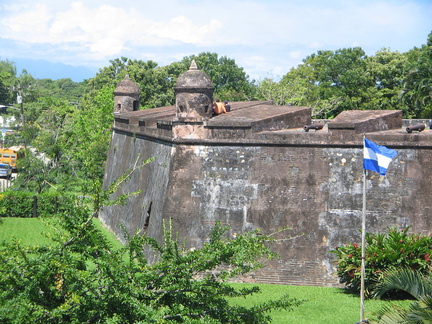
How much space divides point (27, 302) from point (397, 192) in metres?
10.8

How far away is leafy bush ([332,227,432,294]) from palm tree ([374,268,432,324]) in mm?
347

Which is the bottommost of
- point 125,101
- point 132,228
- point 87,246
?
point 132,228

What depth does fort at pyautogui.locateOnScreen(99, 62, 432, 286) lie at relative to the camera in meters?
16.7

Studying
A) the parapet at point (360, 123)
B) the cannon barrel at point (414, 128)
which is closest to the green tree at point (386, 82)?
the parapet at point (360, 123)

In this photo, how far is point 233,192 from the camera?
1752 cm

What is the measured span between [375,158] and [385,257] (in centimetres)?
284

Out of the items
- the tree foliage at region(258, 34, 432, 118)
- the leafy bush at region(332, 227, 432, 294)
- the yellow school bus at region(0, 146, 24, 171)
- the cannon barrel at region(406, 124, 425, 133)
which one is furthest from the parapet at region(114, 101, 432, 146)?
the yellow school bus at region(0, 146, 24, 171)

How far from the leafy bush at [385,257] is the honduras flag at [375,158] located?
8.69ft

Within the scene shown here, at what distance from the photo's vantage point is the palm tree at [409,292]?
9.73m

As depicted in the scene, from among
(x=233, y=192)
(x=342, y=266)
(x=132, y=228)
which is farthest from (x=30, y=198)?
(x=342, y=266)

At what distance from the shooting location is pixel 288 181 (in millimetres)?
17359

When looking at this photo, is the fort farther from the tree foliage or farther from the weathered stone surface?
the tree foliage

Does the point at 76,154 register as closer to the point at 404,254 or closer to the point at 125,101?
the point at 125,101

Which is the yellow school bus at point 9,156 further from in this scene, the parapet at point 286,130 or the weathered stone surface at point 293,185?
the weathered stone surface at point 293,185
